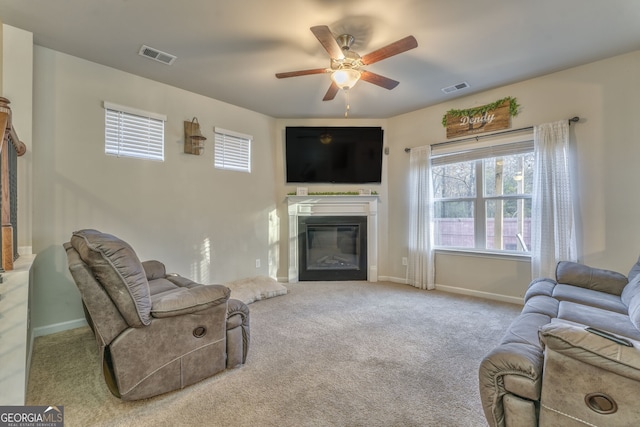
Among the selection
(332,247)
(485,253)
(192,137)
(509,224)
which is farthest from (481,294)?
(192,137)

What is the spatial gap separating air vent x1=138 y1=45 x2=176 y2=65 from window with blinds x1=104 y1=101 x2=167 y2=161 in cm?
69

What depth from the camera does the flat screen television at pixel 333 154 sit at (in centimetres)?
474

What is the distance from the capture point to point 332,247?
16.0 ft

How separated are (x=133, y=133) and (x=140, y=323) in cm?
254

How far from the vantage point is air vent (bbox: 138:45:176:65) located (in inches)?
109

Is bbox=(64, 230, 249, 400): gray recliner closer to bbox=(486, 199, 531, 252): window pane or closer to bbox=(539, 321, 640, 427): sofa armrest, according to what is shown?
bbox=(539, 321, 640, 427): sofa armrest

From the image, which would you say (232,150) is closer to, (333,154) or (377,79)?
(333,154)

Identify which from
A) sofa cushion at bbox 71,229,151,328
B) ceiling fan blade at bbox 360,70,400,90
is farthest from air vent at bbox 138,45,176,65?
sofa cushion at bbox 71,229,151,328

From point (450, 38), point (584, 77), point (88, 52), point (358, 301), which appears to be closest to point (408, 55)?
point (450, 38)

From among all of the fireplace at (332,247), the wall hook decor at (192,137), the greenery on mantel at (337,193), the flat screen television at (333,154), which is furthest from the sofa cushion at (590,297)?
the wall hook decor at (192,137)

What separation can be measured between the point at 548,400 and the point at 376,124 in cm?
434

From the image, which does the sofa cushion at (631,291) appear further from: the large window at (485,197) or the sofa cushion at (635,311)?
the large window at (485,197)

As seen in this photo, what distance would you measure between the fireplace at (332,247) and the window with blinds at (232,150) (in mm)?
1301

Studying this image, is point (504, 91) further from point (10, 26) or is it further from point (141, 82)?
point (10, 26)
